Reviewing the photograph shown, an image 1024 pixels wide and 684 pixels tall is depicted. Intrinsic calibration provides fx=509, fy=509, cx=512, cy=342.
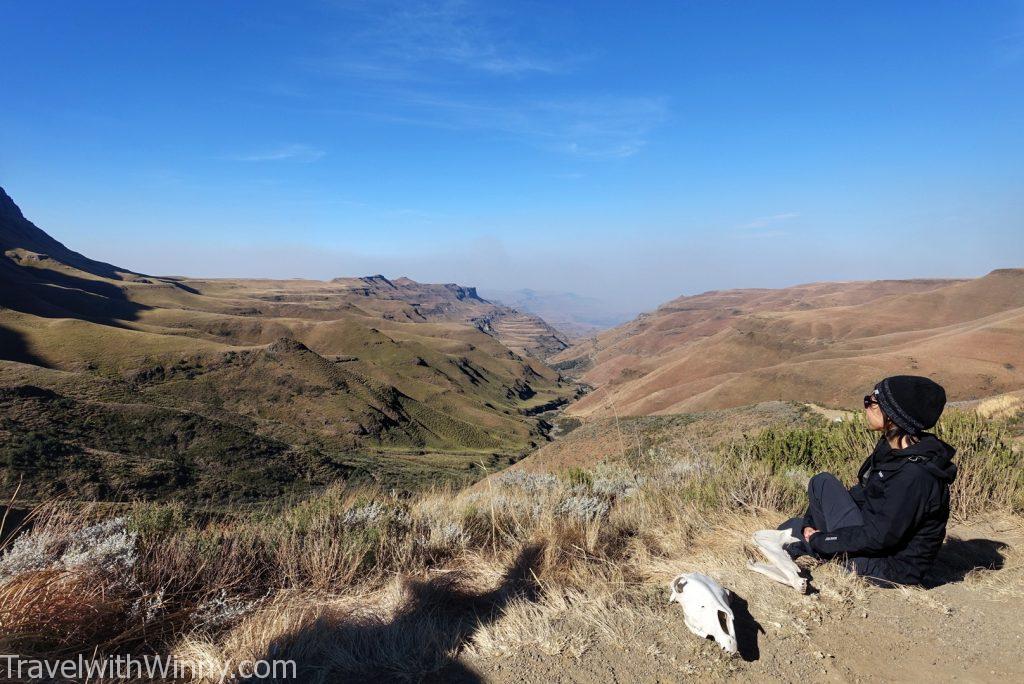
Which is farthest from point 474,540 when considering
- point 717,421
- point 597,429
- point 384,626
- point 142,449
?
point 142,449

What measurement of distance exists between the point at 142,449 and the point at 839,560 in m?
44.0

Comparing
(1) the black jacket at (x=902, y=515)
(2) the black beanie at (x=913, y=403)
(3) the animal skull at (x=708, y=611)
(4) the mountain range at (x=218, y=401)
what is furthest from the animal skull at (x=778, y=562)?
(4) the mountain range at (x=218, y=401)

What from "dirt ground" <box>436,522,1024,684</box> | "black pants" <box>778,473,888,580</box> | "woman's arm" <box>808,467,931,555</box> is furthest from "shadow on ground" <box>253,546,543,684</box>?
"woman's arm" <box>808,467,931,555</box>

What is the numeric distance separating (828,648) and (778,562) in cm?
64

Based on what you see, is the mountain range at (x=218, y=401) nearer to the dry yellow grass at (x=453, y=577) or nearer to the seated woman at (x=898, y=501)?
the dry yellow grass at (x=453, y=577)

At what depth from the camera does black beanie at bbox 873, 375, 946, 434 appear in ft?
11.1

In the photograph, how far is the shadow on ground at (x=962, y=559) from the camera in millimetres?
3811

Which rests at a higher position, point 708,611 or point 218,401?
point 708,611

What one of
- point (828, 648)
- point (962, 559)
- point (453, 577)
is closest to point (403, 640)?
point (453, 577)

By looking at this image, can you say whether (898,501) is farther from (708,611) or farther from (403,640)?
(403,640)

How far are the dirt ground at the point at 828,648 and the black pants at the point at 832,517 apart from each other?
0.50 feet

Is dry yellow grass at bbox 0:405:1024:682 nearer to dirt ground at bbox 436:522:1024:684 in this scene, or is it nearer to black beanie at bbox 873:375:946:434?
dirt ground at bbox 436:522:1024:684

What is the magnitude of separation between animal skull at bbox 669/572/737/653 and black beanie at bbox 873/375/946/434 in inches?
65.3

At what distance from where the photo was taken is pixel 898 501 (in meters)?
3.33
